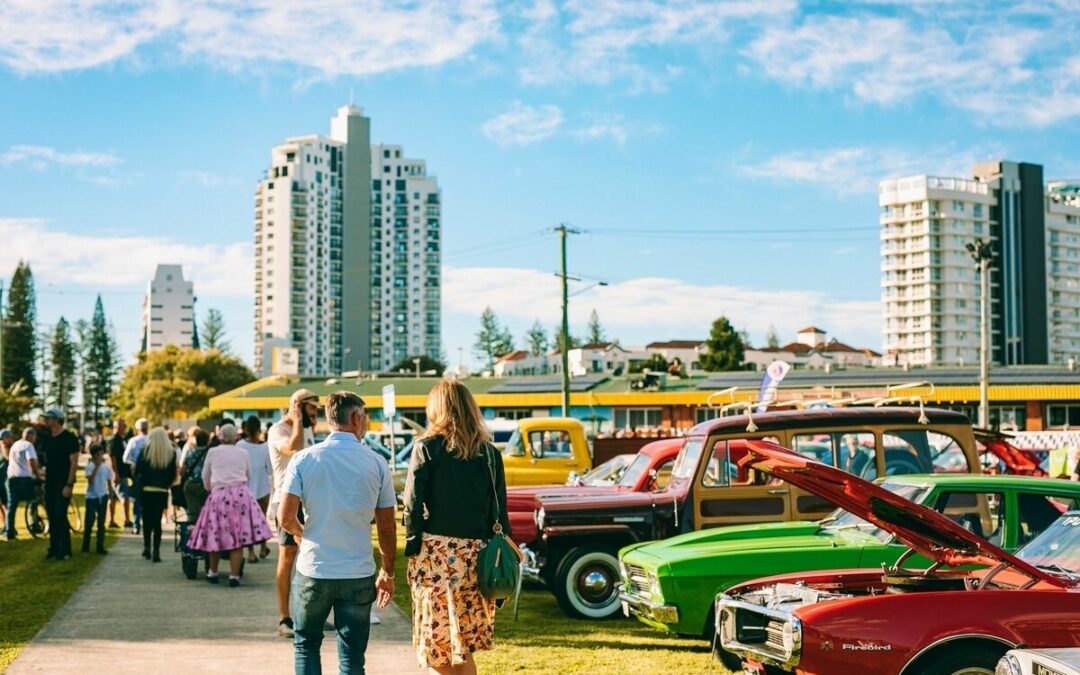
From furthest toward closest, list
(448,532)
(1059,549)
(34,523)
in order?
(34,523)
(1059,549)
(448,532)

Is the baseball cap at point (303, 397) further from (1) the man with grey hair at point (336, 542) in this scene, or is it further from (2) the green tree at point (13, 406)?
(2) the green tree at point (13, 406)

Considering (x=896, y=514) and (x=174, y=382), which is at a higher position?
(x=174, y=382)

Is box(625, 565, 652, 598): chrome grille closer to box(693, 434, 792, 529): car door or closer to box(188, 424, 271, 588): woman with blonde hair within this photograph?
box(693, 434, 792, 529): car door

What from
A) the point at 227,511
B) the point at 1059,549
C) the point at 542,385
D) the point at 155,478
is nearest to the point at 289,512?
the point at 1059,549

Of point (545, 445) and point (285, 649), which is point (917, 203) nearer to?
point (545, 445)

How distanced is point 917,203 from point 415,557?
14644cm

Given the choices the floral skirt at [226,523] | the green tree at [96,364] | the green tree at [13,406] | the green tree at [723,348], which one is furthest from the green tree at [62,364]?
the floral skirt at [226,523]

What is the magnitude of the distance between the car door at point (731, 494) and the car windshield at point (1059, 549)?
14.3 feet

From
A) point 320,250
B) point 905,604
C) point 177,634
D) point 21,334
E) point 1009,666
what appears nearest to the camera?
point 1009,666

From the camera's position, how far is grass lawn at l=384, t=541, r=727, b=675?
929 centimetres

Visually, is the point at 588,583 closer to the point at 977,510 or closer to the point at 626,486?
the point at 626,486

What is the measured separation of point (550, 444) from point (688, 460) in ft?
33.5

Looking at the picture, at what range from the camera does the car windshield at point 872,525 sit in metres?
9.45

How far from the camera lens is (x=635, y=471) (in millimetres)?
14594
